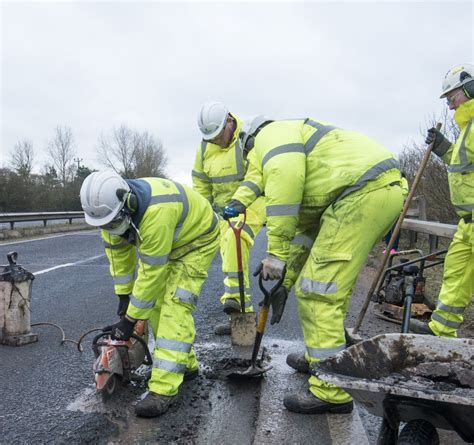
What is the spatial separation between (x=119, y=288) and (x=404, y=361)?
2.11 metres

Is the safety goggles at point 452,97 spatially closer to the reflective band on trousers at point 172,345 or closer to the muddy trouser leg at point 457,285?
the muddy trouser leg at point 457,285

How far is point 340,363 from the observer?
2377 mm

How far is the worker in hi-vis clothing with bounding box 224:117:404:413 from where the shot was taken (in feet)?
9.38

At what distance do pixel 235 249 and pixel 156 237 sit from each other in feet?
5.98

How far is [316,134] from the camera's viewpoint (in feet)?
9.96

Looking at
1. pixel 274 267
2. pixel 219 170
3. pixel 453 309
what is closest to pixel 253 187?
pixel 274 267

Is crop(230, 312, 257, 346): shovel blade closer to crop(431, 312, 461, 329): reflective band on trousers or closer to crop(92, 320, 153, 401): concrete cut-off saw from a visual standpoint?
crop(92, 320, 153, 401): concrete cut-off saw

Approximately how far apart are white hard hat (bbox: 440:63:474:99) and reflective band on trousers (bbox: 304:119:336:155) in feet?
4.94

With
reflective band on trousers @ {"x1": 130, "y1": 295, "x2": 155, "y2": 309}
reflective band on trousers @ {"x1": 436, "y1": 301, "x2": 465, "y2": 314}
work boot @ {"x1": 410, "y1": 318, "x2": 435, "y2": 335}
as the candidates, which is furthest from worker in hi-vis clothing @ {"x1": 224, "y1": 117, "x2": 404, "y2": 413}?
work boot @ {"x1": 410, "y1": 318, "x2": 435, "y2": 335}

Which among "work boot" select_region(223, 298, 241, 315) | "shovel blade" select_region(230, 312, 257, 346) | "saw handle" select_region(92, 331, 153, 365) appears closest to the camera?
"saw handle" select_region(92, 331, 153, 365)

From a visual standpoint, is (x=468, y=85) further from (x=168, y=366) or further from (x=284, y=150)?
(x=168, y=366)

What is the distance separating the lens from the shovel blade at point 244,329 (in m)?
4.09

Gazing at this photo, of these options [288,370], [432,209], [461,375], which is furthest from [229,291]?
[432,209]

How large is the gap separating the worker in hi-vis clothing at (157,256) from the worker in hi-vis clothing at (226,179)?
1078 millimetres
